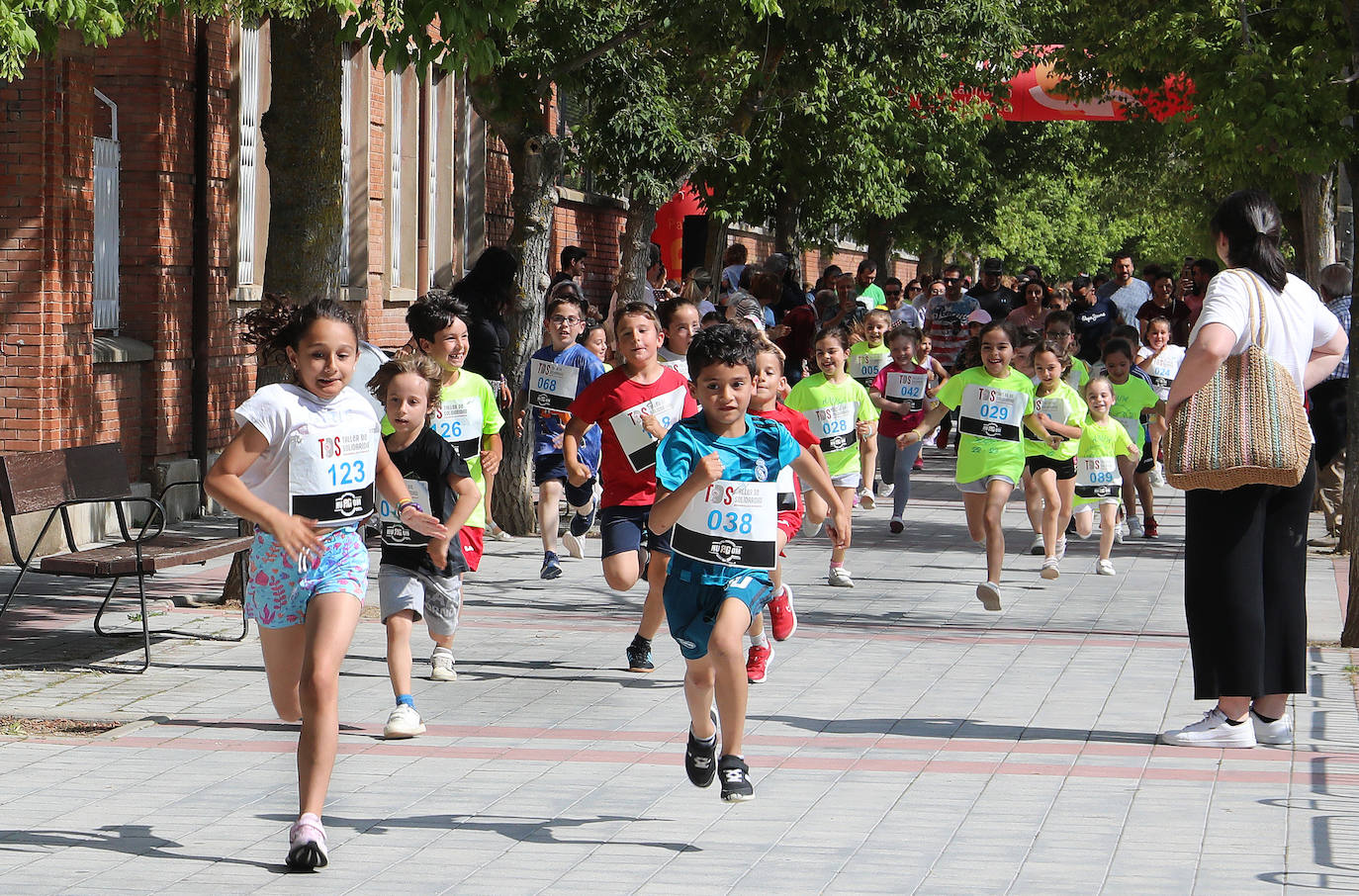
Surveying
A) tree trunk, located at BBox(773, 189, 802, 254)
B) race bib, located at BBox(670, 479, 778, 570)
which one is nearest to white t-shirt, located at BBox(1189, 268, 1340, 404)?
race bib, located at BBox(670, 479, 778, 570)

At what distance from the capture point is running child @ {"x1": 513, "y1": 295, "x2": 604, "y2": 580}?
12.6 meters

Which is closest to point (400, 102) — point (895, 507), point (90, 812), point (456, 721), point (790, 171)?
point (790, 171)

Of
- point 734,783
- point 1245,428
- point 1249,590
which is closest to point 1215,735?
point 1249,590

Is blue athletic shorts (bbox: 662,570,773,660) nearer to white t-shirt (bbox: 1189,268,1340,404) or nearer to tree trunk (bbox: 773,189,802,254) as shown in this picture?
white t-shirt (bbox: 1189,268,1340,404)

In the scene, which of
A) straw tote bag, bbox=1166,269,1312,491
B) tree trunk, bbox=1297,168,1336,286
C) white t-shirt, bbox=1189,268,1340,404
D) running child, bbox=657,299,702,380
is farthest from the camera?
tree trunk, bbox=1297,168,1336,286

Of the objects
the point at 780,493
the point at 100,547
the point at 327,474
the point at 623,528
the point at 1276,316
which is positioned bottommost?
the point at 100,547

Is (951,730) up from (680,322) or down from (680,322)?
down

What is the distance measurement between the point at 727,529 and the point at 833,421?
605cm

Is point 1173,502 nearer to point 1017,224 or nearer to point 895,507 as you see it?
point 895,507

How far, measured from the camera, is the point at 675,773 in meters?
7.11

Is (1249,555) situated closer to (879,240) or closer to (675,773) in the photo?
(675,773)

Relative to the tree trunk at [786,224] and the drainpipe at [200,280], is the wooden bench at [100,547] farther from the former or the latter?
the tree trunk at [786,224]

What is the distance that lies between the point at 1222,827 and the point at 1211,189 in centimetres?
3682

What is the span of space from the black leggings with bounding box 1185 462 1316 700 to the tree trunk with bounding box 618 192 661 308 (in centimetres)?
1073
